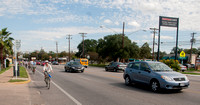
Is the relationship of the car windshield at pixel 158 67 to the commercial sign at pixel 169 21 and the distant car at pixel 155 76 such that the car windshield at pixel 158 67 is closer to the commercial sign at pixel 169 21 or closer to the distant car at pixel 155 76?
the distant car at pixel 155 76

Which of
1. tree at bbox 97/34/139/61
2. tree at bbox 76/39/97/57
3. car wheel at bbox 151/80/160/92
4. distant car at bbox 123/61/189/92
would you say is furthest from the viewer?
tree at bbox 76/39/97/57

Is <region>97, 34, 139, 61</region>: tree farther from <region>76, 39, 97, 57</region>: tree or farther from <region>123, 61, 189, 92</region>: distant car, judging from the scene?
<region>76, 39, 97, 57</region>: tree

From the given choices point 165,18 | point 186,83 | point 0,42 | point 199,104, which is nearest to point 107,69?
point 165,18

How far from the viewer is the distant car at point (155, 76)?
9297 millimetres

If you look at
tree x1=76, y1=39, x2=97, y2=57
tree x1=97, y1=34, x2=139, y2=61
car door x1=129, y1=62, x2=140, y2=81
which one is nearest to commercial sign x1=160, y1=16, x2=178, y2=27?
tree x1=97, y1=34, x2=139, y2=61

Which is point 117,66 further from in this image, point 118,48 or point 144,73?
point 118,48

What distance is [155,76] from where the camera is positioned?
9898 mm

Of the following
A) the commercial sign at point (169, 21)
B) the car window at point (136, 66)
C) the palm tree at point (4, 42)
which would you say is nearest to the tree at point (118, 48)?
the commercial sign at point (169, 21)

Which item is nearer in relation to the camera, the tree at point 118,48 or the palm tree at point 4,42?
the palm tree at point 4,42

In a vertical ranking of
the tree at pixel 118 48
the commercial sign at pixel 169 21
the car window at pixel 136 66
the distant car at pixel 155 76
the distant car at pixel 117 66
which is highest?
the commercial sign at pixel 169 21

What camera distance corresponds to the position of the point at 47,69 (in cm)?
1173

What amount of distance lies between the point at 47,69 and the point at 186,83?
7.96 metres

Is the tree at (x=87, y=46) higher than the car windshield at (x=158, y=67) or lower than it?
higher

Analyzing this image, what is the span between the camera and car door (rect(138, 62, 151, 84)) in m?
10.5
